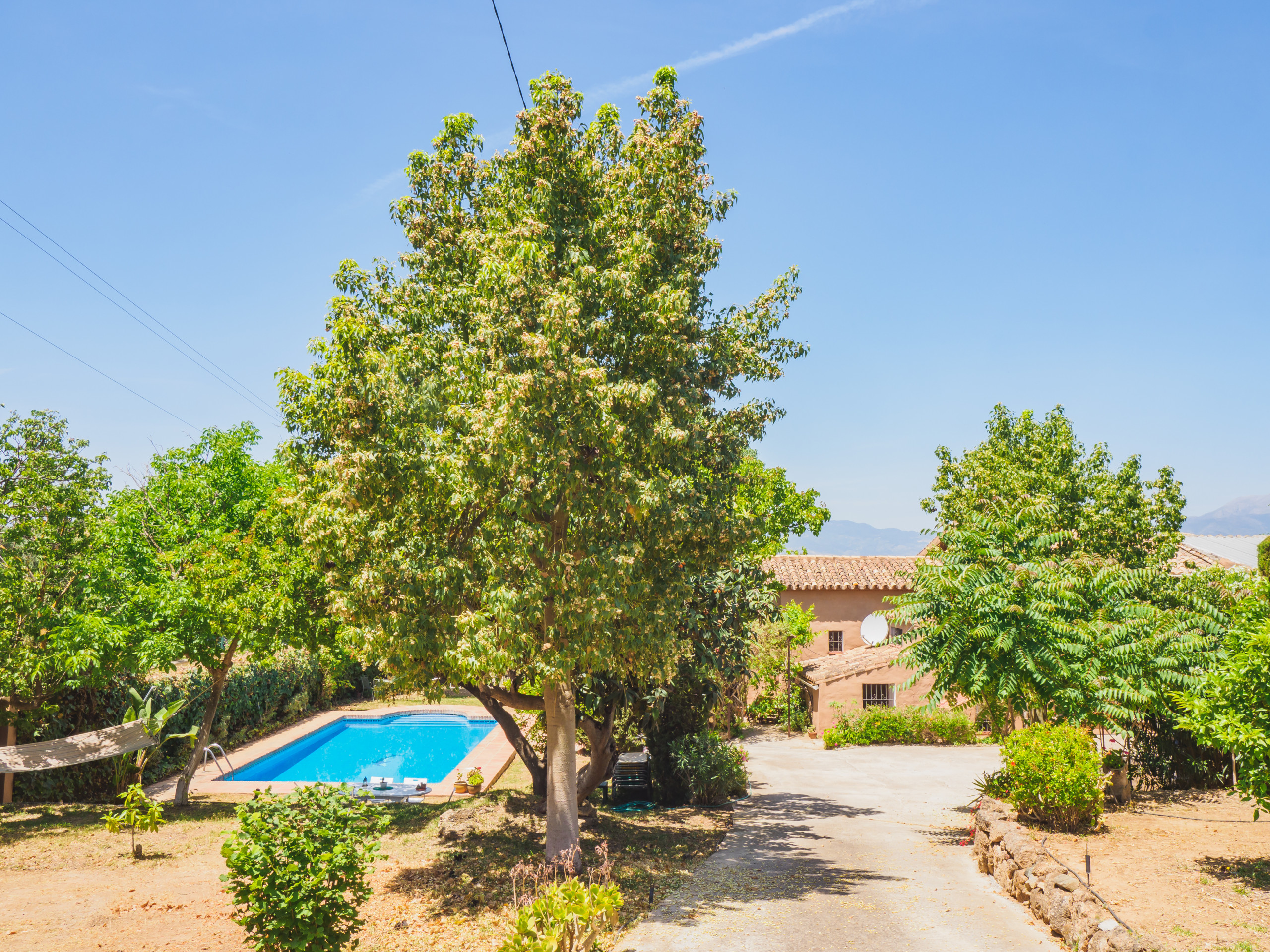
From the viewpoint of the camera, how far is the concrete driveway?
30.0 feet

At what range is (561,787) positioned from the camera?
1160 cm

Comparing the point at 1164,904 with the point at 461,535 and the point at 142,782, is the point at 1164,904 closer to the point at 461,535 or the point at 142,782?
the point at 461,535

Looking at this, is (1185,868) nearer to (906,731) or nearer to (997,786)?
(997,786)

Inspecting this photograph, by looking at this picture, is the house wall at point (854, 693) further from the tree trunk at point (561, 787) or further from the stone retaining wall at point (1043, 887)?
the tree trunk at point (561, 787)

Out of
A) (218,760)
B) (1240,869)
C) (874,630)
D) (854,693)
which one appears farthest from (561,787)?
(854,693)

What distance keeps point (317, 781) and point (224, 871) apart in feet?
8.17

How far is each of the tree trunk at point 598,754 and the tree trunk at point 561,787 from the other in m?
3.36

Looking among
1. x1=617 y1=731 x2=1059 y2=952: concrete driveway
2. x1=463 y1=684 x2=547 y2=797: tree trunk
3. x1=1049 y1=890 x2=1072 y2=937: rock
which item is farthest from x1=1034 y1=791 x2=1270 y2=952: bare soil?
x1=463 y1=684 x2=547 y2=797: tree trunk

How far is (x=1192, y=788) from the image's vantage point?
617 inches

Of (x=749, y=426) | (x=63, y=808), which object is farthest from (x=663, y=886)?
(x=63, y=808)

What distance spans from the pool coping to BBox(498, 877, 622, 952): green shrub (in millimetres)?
5768

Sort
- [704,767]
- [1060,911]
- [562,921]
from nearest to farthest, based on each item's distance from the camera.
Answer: [562,921] < [1060,911] < [704,767]

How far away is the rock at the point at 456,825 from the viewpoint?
13.8m

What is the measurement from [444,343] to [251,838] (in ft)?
24.4
